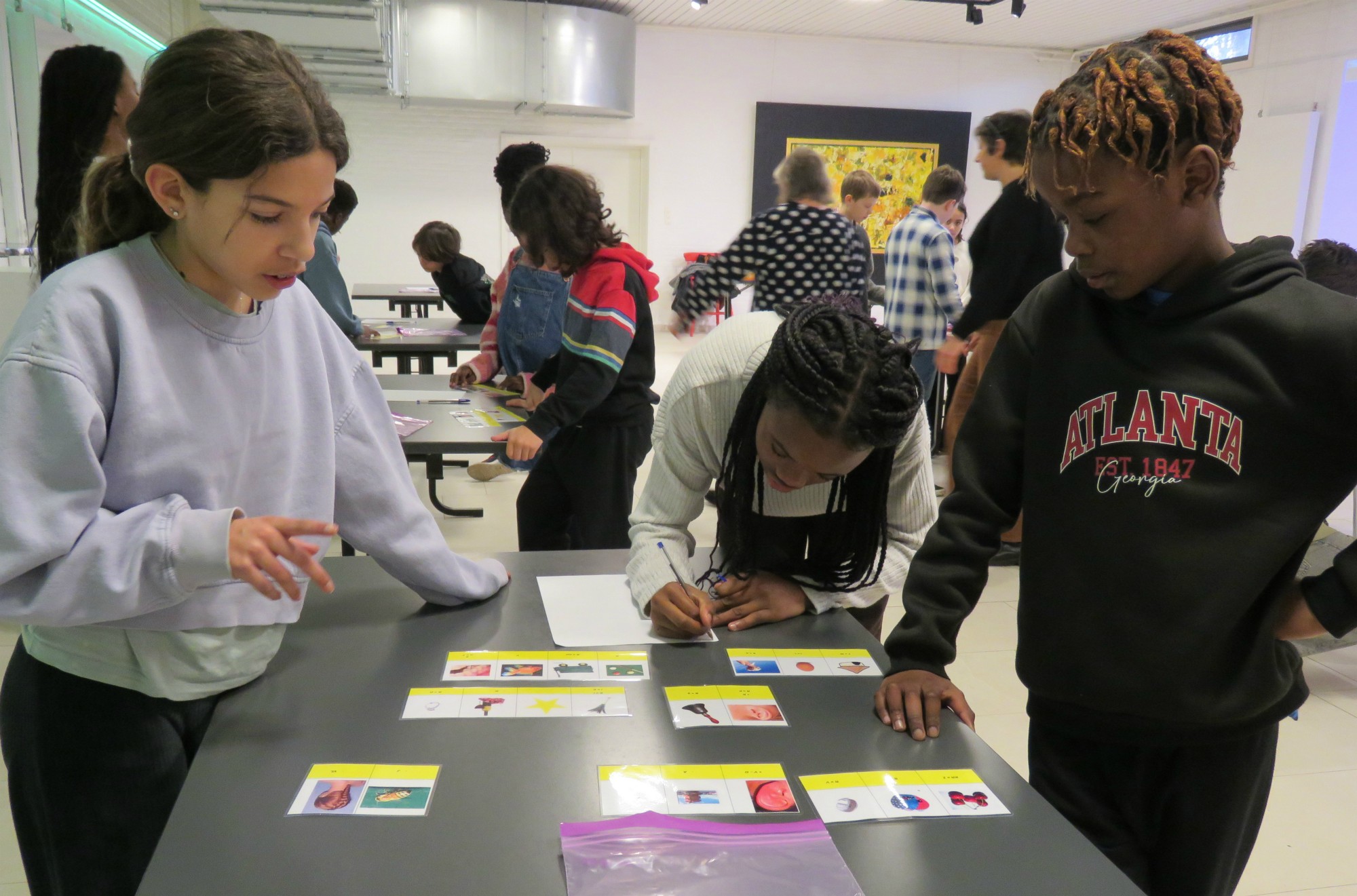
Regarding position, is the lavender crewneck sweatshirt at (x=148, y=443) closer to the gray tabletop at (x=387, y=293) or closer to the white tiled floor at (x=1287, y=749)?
the white tiled floor at (x=1287, y=749)

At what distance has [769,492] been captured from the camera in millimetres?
1545

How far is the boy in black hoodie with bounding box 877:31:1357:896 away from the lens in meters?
1.04

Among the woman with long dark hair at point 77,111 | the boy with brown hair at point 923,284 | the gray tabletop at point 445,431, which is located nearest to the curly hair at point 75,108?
the woman with long dark hair at point 77,111

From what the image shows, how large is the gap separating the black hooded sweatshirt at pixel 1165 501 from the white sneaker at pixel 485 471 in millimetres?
3907

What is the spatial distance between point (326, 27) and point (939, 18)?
6.45m

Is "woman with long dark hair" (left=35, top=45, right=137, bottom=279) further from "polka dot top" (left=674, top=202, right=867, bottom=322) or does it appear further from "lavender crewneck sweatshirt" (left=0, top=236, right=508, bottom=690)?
"polka dot top" (left=674, top=202, right=867, bottom=322)

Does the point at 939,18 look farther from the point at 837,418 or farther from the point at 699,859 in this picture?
the point at 699,859

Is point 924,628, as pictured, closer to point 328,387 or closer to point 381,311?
point 328,387

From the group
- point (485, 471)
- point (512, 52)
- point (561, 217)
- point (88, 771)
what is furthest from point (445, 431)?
point (512, 52)

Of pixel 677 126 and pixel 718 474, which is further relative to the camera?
pixel 677 126

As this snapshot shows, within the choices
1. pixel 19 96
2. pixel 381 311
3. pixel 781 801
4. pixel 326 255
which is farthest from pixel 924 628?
pixel 381 311

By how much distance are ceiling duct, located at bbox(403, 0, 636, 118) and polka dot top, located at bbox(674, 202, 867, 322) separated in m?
6.28

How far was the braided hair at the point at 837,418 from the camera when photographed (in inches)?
50.5

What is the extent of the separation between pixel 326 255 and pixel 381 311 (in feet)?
21.8
